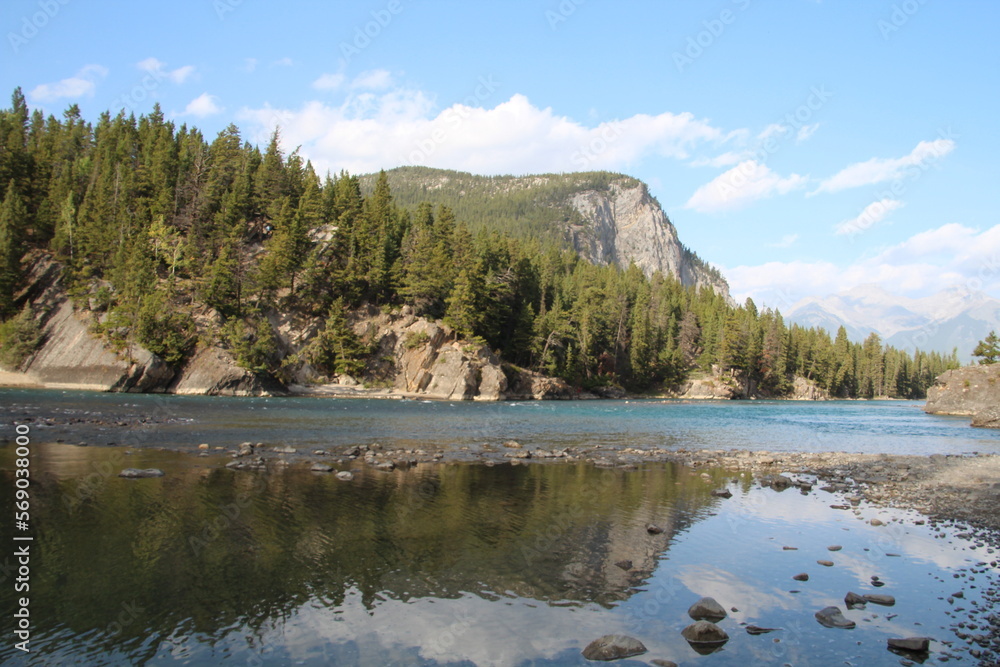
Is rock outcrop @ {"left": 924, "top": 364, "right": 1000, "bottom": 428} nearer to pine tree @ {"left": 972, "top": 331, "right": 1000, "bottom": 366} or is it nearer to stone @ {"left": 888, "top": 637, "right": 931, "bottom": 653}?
pine tree @ {"left": 972, "top": 331, "right": 1000, "bottom": 366}

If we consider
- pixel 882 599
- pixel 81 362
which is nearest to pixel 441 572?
pixel 882 599

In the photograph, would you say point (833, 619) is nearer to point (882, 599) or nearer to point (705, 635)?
point (882, 599)

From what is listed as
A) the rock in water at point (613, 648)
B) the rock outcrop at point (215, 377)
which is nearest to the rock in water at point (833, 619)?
the rock in water at point (613, 648)

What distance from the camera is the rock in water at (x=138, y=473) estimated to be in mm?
19131

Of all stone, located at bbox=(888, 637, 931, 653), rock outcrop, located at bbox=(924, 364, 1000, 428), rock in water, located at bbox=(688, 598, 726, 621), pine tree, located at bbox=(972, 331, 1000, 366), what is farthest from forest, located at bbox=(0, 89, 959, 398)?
stone, located at bbox=(888, 637, 931, 653)

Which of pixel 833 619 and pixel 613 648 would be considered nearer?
pixel 613 648

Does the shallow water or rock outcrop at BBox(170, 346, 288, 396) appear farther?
rock outcrop at BBox(170, 346, 288, 396)

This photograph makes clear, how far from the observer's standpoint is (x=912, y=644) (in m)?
8.63

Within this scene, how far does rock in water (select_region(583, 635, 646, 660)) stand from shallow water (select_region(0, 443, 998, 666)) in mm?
225

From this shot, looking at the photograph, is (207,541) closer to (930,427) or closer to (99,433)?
(99,433)

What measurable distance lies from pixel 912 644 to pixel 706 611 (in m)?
2.98

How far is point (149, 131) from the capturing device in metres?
103

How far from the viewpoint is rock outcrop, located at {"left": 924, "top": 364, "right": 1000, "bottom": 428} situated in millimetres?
76562

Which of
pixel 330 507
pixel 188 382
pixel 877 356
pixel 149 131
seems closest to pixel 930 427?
pixel 330 507
